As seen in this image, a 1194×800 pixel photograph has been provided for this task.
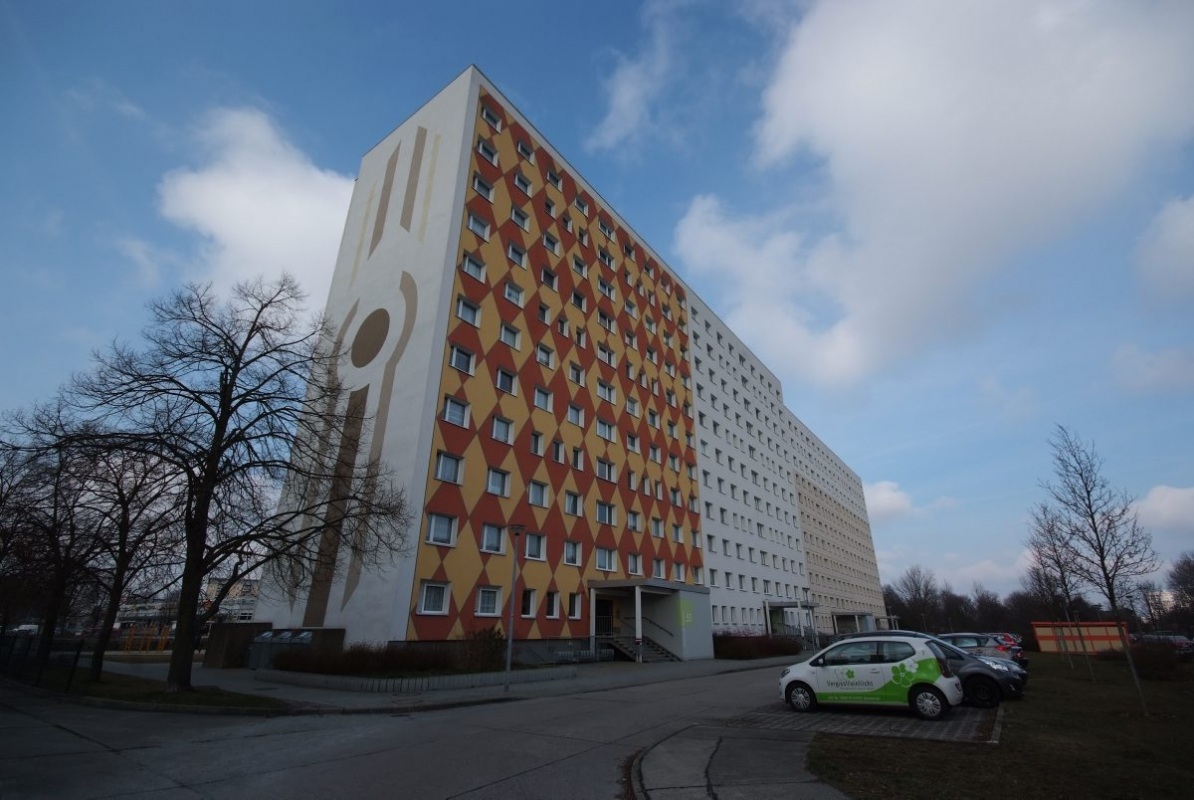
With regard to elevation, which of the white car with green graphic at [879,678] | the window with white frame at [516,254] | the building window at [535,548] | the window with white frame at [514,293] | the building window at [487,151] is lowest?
the white car with green graphic at [879,678]

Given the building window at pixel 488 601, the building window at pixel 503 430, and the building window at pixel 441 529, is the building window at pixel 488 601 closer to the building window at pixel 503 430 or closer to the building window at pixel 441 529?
the building window at pixel 441 529

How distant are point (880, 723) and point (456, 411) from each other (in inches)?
780

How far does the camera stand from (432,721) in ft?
37.5

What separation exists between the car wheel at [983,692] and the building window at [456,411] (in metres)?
19.7

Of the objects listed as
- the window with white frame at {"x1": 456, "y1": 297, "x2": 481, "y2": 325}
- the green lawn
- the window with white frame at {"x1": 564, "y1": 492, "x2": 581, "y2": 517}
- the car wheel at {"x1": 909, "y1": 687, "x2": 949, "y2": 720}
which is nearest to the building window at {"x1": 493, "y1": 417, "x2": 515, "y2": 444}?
the window with white frame at {"x1": 564, "y1": 492, "x2": 581, "y2": 517}

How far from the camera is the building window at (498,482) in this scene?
85.3 feet

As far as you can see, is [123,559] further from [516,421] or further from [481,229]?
[481,229]

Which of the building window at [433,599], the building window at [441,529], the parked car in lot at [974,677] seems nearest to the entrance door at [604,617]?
the building window at [433,599]

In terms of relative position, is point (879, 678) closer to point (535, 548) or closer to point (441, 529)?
point (441, 529)

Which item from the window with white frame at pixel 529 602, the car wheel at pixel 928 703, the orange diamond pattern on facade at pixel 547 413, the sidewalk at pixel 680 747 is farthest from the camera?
the window with white frame at pixel 529 602

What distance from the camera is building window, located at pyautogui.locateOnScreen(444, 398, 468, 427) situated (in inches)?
1000

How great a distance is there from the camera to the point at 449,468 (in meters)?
24.5

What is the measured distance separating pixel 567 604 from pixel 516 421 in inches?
358

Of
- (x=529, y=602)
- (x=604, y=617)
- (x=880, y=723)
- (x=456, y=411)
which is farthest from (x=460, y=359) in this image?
(x=880, y=723)
